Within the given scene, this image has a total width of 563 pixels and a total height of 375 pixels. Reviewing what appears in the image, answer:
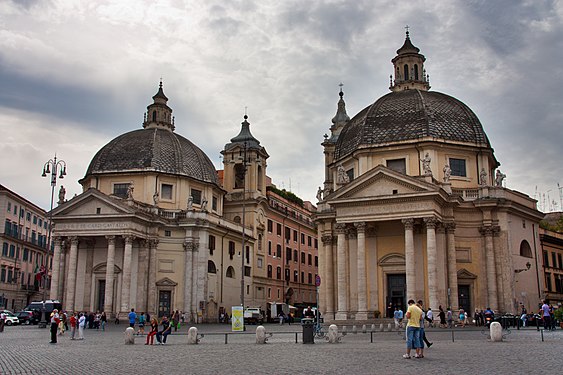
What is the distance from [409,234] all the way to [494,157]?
43.9ft

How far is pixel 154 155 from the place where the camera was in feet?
201

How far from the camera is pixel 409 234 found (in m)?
42.5

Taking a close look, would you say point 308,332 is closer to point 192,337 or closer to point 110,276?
point 192,337

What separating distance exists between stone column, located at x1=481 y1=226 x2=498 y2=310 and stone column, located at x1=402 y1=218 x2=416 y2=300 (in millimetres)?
6899

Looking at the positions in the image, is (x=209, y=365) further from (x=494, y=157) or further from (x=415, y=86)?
(x=415, y=86)

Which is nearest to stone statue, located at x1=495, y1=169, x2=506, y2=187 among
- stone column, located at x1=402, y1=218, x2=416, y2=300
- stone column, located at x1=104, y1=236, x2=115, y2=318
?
stone column, located at x1=402, y1=218, x2=416, y2=300

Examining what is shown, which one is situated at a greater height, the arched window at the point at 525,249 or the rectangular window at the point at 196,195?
the rectangular window at the point at 196,195

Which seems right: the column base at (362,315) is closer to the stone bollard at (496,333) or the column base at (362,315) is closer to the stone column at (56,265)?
the stone bollard at (496,333)

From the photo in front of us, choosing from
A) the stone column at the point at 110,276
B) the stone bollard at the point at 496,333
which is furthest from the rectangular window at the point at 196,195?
the stone bollard at the point at 496,333

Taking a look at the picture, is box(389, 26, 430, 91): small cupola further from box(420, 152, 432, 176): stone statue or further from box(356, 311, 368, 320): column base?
box(356, 311, 368, 320): column base

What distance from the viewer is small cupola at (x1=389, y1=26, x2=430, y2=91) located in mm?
55500

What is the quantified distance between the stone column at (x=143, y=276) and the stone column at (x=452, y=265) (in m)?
27.5

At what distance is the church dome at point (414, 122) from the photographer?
48.0m

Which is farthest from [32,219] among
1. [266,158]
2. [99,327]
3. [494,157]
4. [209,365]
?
[209,365]
